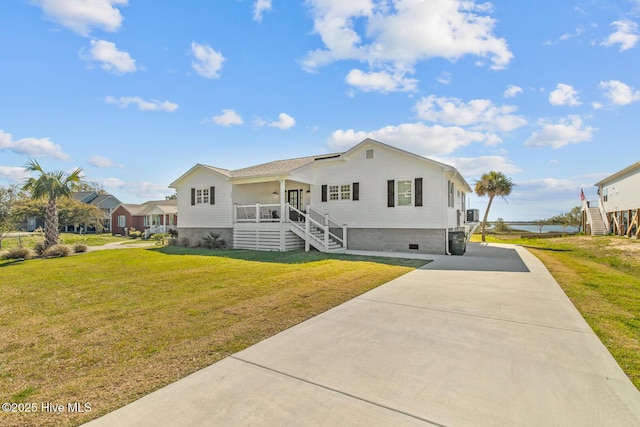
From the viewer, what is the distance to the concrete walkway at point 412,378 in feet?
7.50

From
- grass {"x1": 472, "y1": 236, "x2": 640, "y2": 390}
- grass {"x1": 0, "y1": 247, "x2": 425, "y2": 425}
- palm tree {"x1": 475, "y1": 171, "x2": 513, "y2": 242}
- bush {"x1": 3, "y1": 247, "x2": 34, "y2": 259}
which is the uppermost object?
palm tree {"x1": 475, "y1": 171, "x2": 513, "y2": 242}

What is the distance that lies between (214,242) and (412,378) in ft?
50.6

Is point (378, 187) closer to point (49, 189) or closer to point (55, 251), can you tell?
point (55, 251)

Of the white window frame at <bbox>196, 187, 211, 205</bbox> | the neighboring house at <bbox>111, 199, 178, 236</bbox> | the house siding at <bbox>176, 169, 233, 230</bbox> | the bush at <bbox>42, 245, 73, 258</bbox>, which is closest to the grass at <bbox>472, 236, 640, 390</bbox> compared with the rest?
the house siding at <bbox>176, 169, 233, 230</bbox>

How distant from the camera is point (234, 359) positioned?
3.27m

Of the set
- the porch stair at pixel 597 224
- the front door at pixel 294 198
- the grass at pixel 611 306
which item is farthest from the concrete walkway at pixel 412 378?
the porch stair at pixel 597 224

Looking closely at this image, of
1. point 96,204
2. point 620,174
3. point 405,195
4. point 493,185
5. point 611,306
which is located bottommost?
point 611,306

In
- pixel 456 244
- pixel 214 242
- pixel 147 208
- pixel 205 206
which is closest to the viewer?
pixel 456 244

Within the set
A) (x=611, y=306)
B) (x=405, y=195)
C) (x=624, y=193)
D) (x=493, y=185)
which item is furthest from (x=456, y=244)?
(x=624, y=193)

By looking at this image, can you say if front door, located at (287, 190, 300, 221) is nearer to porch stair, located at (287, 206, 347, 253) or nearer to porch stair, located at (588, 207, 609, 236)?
porch stair, located at (287, 206, 347, 253)

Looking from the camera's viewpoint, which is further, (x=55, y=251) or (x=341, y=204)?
(x=341, y=204)

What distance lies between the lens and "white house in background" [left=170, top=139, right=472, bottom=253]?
13969mm

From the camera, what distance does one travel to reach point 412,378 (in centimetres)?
286

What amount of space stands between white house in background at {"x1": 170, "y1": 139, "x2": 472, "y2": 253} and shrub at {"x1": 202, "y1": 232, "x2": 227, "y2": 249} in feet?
0.93
